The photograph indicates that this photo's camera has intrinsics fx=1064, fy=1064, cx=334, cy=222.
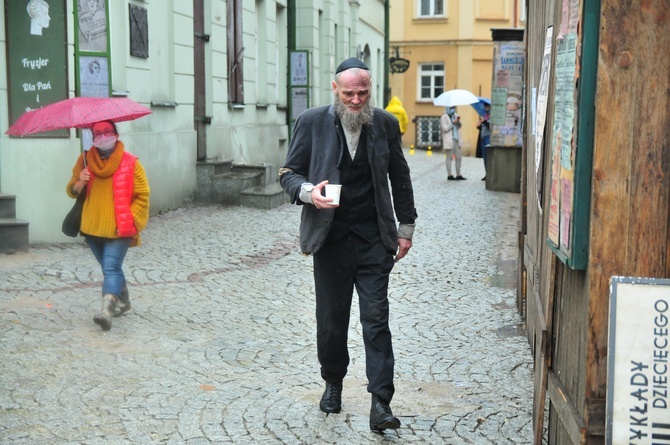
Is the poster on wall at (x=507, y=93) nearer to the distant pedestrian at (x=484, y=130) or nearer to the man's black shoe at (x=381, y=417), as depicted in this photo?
the distant pedestrian at (x=484, y=130)

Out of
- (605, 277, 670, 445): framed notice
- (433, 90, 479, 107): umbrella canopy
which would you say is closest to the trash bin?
(433, 90, 479, 107): umbrella canopy

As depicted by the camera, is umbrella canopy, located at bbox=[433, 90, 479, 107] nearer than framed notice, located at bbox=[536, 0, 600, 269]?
No

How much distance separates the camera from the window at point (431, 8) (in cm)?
4178

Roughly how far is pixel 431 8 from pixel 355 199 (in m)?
37.8

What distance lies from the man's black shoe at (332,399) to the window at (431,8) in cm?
3740

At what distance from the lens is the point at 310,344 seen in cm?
718

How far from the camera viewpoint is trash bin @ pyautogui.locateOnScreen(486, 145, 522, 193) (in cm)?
1977

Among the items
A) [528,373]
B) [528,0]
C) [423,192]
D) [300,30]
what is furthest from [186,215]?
[300,30]

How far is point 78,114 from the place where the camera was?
7.55 m

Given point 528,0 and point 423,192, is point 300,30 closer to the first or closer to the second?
point 423,192

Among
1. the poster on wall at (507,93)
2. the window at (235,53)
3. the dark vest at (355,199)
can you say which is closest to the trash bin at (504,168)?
the poster on wall at (507,93)

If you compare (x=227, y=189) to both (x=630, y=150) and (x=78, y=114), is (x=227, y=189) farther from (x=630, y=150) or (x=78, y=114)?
(x=630, y=150)

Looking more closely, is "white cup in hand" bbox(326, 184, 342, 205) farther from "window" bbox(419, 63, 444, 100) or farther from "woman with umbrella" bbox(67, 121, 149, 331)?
"window" bbox(419, 63, 444, 100)

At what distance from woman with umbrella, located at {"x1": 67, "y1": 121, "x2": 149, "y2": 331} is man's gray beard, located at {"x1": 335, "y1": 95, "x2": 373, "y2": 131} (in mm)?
2795
